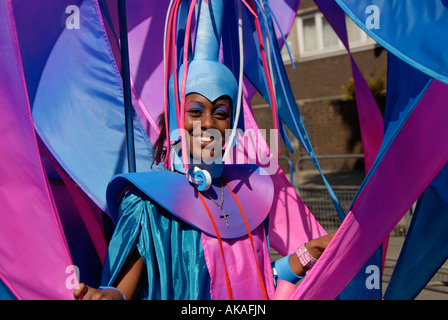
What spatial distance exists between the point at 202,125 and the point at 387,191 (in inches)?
22.7

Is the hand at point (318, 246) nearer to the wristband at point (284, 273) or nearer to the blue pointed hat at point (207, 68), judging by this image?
the wristband at point (284, 273)

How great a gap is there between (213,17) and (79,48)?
1.79ft

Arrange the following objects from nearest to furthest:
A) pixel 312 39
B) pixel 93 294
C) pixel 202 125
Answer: pixel 93 294 < pixel 202 125 < pixel 312 39

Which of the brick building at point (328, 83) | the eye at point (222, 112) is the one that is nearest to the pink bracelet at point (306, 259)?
the eye at point (222, 112)

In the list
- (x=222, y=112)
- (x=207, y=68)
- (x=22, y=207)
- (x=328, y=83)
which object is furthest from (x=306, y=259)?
(x=328, y=83)

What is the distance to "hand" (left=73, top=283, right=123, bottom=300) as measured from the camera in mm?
1257

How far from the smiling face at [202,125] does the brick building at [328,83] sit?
8.09 metres

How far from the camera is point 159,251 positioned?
1493 mm

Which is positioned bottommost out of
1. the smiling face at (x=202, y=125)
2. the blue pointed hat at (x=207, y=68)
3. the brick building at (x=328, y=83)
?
the brick building at (x=328, y=83)

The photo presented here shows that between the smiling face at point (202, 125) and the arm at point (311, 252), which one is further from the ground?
the smiling face at point (202, 125)

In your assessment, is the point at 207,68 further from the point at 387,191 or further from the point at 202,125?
the point at 387,191

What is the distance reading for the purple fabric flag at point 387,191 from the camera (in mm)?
1457

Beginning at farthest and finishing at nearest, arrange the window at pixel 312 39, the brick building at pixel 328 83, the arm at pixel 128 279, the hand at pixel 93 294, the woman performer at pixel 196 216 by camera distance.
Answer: the window at pixel 312 39, the brick building at pixel 328 83, the woman performer at pixel 196 216, the arm at pixel 128 279, the hand at pixel 93 294
